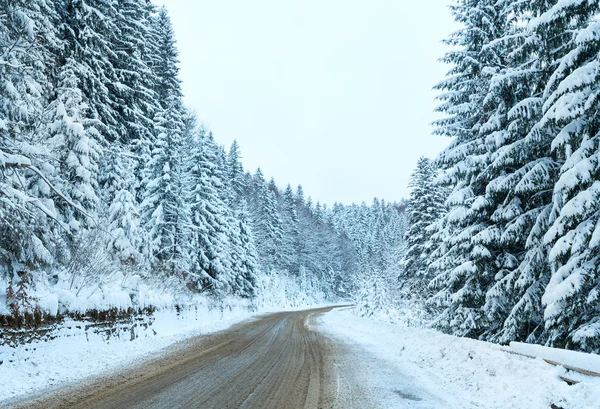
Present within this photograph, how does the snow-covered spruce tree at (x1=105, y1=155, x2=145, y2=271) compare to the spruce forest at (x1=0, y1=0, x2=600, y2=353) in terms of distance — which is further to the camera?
the snow-covered spruce tree at (x1=105, y1=155, x2=145, y2=271)

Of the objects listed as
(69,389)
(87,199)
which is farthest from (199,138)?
(69,389)

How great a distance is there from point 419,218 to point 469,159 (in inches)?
516

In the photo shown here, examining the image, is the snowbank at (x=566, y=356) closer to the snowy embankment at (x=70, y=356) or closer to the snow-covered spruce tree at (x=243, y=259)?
the snowy embankment at (x=70, y=356)

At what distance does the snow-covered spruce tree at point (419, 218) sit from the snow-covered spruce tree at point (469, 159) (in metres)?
9.66

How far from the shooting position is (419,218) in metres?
26.8

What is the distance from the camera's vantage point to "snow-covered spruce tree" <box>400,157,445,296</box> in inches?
1024

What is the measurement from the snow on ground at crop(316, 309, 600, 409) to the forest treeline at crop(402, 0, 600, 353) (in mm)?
1933

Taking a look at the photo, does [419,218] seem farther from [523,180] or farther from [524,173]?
[523,180]

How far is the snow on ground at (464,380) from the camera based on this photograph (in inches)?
233

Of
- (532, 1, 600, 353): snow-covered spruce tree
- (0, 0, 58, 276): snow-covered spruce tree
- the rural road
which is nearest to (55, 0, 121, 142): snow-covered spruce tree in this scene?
(0, 0, 58, 276): snow-covered spruce tree

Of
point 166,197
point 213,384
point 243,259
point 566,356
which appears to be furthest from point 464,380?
point 243,259

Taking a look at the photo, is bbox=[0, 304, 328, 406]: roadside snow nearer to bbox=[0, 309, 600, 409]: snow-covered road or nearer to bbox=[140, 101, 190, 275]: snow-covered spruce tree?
bbox=[0, 309, 600, 409]: snow-covered road

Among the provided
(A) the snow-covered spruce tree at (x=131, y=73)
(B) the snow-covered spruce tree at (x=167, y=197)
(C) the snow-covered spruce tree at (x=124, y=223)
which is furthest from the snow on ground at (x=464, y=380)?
(A) the snow-covered spruce tree at (x=131, y=73)

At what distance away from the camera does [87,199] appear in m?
14.5
